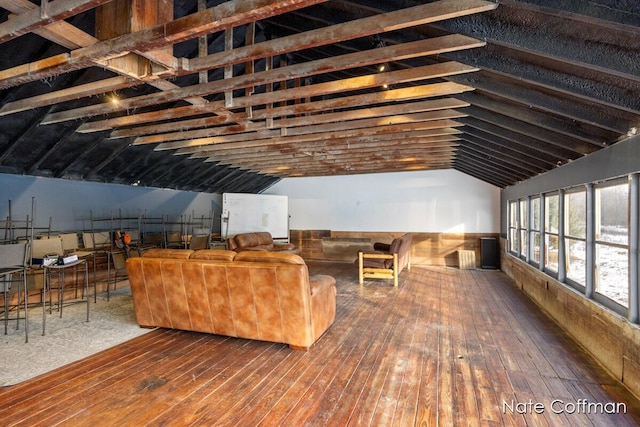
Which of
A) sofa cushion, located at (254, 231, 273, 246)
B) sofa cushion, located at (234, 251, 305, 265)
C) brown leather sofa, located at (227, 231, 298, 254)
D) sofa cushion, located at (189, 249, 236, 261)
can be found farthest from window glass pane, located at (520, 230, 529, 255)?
sofa cushion, located at (254, 231, 273, 246)

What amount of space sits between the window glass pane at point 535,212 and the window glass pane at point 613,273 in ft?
7.41

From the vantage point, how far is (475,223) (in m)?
8.48

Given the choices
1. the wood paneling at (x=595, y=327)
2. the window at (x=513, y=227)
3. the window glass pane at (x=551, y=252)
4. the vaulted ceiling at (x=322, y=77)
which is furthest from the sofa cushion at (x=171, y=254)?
the window at (x=513, y=227)

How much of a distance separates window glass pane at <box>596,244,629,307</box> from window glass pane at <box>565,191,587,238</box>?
434mm

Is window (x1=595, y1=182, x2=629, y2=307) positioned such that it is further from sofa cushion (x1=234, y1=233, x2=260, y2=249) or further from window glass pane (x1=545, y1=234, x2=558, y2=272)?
sofa cushion (x1=234, y1=233, x2=260, y2=249)

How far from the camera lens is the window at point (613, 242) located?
2.84m

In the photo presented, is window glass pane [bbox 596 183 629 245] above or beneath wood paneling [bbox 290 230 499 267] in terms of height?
above

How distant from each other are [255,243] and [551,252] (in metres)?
6.01

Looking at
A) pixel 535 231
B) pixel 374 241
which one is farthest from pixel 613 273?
pixel 374 241

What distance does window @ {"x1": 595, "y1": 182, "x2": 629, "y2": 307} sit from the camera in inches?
112

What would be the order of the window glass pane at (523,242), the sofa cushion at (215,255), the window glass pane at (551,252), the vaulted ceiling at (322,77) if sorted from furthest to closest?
1. the window glass pane at (523,242)
2. the window glass pane at (551,252)
3. the sofa cushion at (215,255)
4. the vaulted ceiling at (322,77)

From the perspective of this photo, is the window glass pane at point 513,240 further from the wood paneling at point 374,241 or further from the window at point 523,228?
the wood paneling at point 374,241

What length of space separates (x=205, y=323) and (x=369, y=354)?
5.74ft

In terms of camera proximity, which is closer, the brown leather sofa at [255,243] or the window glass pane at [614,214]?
the window glass pane at [614,214]
